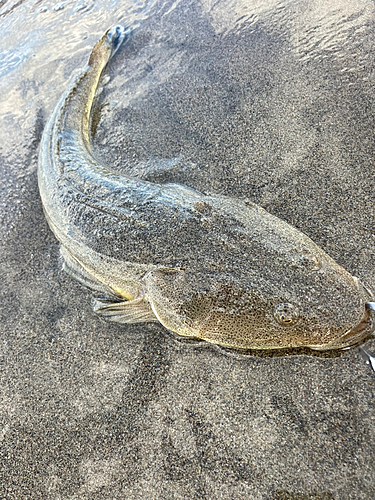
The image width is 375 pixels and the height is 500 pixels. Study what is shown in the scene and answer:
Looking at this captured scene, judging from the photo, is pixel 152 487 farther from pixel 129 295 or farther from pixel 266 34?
pixel 266 34

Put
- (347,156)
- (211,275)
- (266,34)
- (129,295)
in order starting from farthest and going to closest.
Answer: (266,34) → (347,156) → (129,295) → (211,275)

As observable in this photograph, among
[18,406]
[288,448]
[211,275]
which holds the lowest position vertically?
[288,448]

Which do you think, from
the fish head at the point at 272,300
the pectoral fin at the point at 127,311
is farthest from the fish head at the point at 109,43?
the fish head at the point at 272,300

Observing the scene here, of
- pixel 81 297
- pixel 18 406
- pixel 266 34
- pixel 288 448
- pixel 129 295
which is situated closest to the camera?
pixel 288 448

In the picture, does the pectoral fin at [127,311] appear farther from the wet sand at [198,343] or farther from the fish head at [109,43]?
the fish head at [109,43]

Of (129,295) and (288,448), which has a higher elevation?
(129,295)

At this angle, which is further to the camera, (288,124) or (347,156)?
(288,124)

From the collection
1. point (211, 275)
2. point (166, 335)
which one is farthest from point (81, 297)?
point (211, 275)

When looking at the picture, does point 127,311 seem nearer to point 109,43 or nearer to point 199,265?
point 199,265
